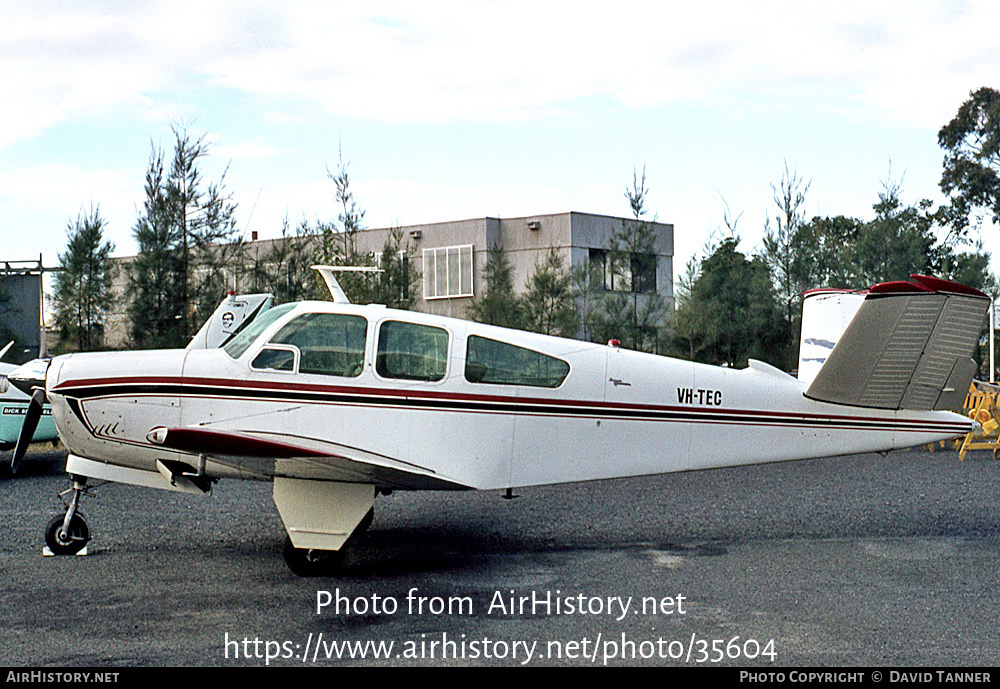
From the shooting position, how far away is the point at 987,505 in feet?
30.6

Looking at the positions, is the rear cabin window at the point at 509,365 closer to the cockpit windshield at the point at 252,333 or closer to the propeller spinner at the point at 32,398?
the cockpit windshield at the point at 252,333

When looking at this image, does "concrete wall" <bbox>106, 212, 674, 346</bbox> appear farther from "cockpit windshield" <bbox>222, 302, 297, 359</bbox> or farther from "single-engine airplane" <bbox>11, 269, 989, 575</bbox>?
"cockpit windshield" <bbox>222, 302, 297, 359</bbox>

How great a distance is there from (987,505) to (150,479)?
8.02 m

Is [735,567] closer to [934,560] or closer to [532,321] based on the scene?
[934,560]

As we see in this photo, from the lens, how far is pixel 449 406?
668 centimetres

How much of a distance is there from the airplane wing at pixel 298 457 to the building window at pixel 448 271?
21618 mm

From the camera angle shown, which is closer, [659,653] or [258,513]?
[659,653]

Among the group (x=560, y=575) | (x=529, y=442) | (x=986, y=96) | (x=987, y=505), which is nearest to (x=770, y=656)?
(x=560, y=575)

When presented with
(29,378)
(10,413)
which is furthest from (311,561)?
(10,413)

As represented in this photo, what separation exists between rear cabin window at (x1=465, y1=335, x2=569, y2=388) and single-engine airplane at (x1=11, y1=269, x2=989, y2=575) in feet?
0.04

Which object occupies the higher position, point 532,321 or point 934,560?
point 532,321

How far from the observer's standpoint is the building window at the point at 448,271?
92.6 ft

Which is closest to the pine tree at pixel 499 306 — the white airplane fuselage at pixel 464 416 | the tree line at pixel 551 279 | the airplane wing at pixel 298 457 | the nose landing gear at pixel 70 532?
the tree line at pixel 551 279

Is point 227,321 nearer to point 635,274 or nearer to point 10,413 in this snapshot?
point 10,413
